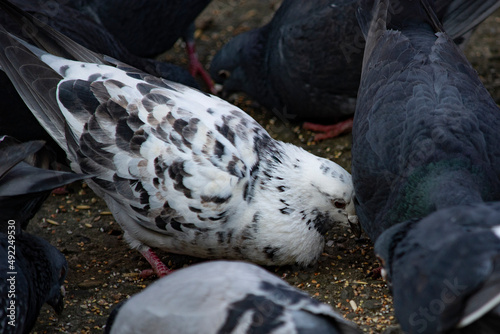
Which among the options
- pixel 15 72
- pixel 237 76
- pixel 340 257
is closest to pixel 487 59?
pixel 237 76

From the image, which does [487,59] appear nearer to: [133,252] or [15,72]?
[133,252]

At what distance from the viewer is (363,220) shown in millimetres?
4254

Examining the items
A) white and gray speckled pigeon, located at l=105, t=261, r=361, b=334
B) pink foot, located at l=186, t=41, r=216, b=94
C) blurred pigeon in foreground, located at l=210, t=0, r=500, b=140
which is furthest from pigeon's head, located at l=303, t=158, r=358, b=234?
pink foot, located at l=186, t=41, r=216, b=94

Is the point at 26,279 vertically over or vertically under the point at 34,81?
under

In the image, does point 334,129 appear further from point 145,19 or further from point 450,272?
point 450,272

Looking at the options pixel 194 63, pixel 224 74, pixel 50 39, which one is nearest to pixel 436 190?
pixel 50 39

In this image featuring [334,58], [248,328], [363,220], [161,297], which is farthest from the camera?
[334,58]

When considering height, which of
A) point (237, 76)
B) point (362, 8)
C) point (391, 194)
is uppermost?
point (362, 8)

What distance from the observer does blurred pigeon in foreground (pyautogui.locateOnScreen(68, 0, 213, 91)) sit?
6319 millimetres

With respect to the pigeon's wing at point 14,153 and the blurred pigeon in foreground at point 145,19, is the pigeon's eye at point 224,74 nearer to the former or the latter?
the blurred pigeon in foreground at point 145,19

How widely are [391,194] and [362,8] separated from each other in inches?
68.7

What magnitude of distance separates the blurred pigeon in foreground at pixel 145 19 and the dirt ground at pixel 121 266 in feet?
4.50

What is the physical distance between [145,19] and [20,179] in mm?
3025

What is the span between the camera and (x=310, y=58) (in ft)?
19.5
